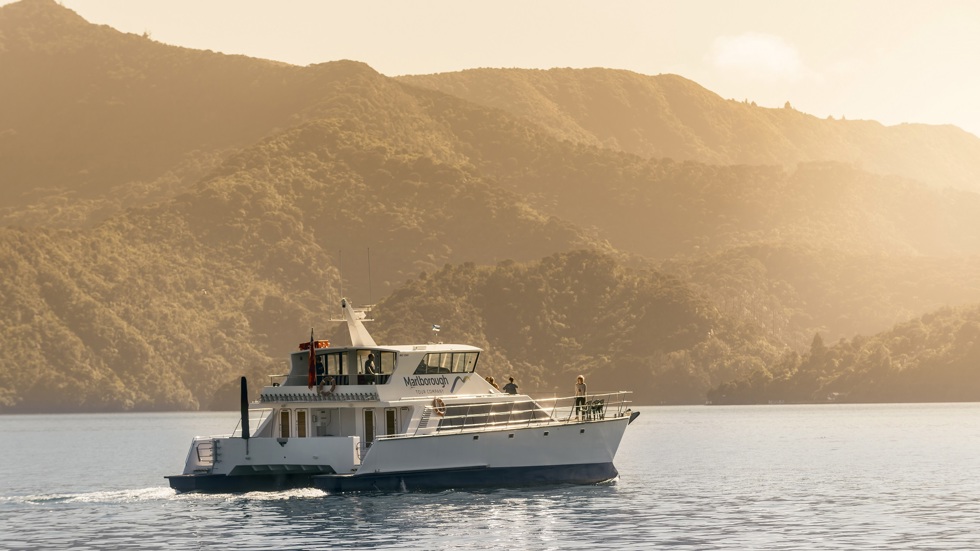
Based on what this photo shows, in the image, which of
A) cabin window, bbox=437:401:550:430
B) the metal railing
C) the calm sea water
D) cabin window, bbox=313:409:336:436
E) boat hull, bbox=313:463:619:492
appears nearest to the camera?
the calm sea water

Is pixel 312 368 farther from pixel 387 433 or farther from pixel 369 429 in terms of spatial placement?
pixel 387 433

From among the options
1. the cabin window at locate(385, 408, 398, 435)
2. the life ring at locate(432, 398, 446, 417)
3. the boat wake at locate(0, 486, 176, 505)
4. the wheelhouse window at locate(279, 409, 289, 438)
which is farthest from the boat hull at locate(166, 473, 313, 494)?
the life ring at locate(432, 398, 446, 417)

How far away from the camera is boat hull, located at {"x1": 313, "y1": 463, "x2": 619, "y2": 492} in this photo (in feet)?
160

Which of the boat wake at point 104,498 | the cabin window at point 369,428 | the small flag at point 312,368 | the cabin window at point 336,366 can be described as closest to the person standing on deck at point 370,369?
the cabin window at point 336,366

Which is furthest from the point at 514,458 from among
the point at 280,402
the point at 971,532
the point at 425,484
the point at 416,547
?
the point at 971,532

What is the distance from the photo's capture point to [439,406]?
5122 cm

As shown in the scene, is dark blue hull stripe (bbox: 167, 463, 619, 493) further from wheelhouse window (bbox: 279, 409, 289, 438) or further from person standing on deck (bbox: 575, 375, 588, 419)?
wheelhouse window (bbox: 279, 409, 289, 438)

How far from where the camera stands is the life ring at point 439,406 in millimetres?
51062

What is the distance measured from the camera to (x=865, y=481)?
61.5m

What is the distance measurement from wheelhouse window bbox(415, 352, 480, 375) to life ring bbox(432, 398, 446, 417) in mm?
1323

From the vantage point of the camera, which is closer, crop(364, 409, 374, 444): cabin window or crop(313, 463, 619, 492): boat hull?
crop(313, 463, 619, 492): boat hull

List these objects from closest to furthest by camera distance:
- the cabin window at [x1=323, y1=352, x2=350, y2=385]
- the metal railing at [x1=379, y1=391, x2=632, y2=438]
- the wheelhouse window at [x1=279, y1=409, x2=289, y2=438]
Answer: the metal railing at [x1=379, y1=391, x2=632, y2=438]
the cabin window at [x1=323, y1=352, x2=350, y2=385]
the wheelhouse window at [x1=279, y1=409, x2=289, y2=438]

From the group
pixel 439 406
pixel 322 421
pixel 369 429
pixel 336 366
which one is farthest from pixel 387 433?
pixel 336 366

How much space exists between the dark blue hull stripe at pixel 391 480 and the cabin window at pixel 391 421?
2.07 metres
